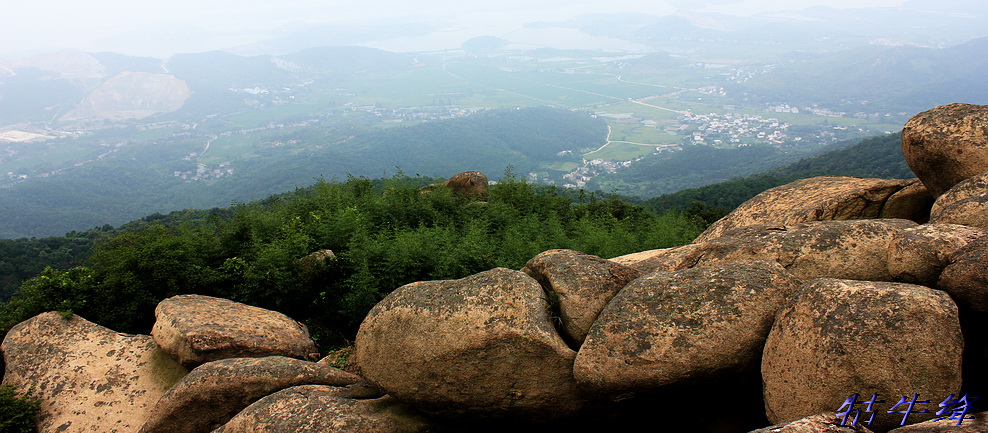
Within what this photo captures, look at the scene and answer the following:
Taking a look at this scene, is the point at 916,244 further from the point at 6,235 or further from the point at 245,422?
the point at 6,235

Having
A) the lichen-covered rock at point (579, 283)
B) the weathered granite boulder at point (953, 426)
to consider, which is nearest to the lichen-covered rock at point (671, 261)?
the lichen-covered rock at point (579, 283)

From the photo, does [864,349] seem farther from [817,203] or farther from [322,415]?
[817,203]

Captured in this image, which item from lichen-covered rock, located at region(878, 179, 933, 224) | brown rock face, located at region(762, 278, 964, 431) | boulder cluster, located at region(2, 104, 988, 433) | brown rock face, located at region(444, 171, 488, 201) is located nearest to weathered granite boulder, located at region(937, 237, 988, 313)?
boulder cluster, located at region(2, 104, 988, 433)

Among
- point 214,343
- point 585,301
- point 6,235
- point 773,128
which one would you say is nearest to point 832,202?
point 585,301

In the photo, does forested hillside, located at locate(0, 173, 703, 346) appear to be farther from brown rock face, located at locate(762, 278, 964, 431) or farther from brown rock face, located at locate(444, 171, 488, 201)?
brown rock face, located at locate(762, 278, 964, 431)

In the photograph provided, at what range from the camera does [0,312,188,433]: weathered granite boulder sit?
32.3ft

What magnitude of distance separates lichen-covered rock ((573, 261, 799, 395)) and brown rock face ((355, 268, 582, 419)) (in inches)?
26.0

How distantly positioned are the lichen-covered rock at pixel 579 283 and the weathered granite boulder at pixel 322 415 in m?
2.90

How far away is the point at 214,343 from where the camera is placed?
992cm

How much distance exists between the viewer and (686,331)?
6.43 metres

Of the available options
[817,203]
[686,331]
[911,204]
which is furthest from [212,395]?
[911,204]

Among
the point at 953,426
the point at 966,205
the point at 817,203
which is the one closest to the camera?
the point at 953,426

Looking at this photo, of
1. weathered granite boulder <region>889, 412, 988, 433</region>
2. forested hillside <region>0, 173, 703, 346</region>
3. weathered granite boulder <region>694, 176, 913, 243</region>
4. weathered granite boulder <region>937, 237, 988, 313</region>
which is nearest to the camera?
weathered granite boulder <region>889, 412, 988, 433</region>

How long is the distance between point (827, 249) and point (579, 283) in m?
3.73
